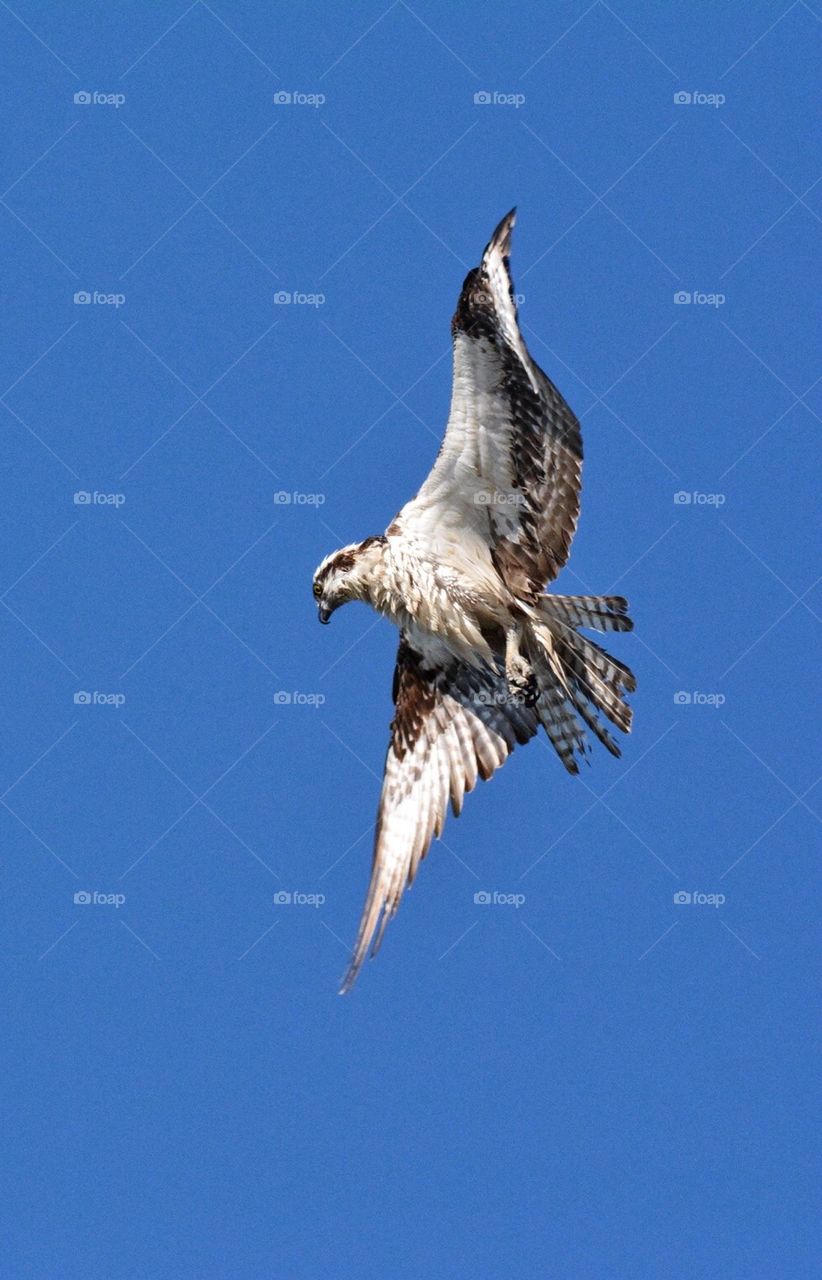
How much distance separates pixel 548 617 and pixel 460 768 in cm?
120

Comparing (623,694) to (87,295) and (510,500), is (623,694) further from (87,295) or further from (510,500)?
(87,295)

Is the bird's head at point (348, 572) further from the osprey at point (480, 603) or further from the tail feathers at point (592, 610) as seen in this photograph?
the tail feathers at point (592, 610)

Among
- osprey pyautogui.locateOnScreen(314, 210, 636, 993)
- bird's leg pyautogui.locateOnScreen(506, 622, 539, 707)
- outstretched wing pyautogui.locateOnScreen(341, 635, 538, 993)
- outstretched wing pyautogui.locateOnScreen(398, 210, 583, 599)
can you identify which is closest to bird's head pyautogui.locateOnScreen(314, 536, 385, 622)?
osprey pyautogui.locateOnScreen(314, 210, 636, 993)

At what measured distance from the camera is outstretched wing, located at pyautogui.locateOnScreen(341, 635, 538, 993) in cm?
1443

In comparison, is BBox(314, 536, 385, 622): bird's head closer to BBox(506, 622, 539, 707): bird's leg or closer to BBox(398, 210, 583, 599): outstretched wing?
BBox(398, 210, 583, 599): outstretched wing

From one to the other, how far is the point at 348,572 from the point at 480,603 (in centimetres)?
80

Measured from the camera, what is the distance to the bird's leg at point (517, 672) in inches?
548

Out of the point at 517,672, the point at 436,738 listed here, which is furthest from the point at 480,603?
the point at 436,738

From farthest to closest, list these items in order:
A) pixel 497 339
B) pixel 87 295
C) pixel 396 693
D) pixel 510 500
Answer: pixel 87 295, pixel 396 693, pixel 510 500, pixel 497 339

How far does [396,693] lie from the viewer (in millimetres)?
14844

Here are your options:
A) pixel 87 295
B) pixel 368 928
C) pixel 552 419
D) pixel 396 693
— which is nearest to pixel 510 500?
pixel 552 419

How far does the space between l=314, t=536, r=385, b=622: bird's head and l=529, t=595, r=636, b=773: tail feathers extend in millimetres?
1042

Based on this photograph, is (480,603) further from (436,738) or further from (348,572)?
(436,738)

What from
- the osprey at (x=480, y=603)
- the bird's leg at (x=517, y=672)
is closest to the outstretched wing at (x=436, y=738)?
the osprey at (x=480, y=603)
